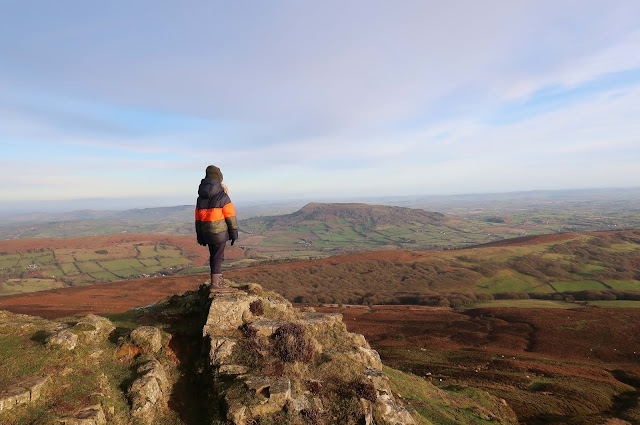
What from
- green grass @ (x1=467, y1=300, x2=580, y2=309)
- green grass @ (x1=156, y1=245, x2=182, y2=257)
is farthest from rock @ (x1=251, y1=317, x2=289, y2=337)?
green grass @ (x1=156, y1=245, x2=182, y2=257)

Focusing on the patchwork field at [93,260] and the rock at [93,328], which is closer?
the rock at [93,328]

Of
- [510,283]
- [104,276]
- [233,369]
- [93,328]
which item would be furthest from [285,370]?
[104,276]

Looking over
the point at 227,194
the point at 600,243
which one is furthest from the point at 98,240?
the point at 600,243

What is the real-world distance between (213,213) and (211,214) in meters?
0.10

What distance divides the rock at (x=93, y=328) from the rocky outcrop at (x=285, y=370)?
409 cm

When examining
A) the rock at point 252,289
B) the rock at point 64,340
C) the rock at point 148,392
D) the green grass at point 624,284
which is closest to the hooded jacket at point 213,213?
the rock at point 252,289

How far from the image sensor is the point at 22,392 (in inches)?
317

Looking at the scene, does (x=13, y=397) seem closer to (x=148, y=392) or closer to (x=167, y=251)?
(x=148, y=392)

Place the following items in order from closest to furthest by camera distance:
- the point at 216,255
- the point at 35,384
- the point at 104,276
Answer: the point at 35,384, the point at 216,255, the point at 104,276

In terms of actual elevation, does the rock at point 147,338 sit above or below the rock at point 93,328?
below

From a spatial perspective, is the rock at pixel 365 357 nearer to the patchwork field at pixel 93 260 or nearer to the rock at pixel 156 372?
the rock at pixel 156 372

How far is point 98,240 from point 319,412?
654 ft

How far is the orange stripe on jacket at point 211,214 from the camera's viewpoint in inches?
535

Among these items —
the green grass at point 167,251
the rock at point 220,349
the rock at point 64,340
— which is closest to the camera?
the rock at point 64,340
